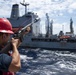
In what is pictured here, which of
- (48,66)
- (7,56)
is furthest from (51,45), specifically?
(7,56)

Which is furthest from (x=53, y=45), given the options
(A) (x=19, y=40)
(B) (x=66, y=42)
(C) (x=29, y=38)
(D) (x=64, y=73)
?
(A) (x=19, y=40)

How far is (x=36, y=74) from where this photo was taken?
26891mm

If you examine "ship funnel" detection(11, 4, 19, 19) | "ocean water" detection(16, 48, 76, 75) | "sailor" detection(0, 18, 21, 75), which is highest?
"ship funnel" detection(11, 4, 19, 19)

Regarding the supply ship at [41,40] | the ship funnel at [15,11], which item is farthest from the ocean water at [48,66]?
the ship funnel at [15,11]

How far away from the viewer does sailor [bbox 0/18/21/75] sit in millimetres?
3002

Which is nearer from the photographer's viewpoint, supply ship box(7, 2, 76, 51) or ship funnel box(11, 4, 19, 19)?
supply ship box(7, 2, 76, 51)

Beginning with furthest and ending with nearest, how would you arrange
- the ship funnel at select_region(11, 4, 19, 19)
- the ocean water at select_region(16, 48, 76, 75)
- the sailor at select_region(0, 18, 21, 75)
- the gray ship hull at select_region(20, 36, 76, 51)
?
1. the ship funnel at select_region(11, 4, 19, 19)
2. the gray ship hull at select_region(20, 36, 76, 51)
3. the ocean water at select_region(16, 48, 76, 75)
4. the sailor at select_region(0, 18, 21, 75)

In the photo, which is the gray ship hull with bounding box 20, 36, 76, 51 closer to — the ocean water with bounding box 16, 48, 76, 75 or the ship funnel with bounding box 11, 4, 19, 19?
the ship funnel with bounding box 11, 4, 19, 19

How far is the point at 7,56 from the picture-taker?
3066mm

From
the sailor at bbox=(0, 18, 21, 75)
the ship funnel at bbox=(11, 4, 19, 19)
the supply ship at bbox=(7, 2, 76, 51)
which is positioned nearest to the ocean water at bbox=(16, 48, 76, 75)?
the sailor at bbox=(0, 18, 21, 75)

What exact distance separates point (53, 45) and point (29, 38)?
32.5 feet

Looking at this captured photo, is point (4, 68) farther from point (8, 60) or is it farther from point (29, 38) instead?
point (29, 38)

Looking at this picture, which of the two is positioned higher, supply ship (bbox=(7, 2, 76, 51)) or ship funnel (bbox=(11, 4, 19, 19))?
ship funnel (bbox=(11, 4, 19, 19))

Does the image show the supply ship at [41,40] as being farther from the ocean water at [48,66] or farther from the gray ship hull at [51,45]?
the ocean water at [48,66]
